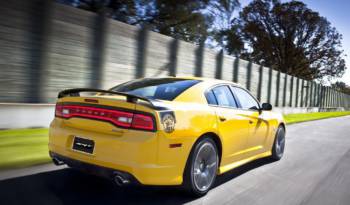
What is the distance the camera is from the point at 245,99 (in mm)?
6711

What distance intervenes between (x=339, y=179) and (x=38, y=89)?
670cm

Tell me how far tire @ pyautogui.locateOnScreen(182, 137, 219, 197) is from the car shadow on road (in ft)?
0.52

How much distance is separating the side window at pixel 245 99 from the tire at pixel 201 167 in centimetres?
139

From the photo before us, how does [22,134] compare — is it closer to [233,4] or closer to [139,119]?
[139,119]

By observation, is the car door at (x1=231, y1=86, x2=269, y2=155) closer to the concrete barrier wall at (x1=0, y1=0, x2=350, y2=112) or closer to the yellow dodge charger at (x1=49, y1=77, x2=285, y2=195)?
the yellow dodge charger at (x1=49, y1=77, x2=285, y2=195)

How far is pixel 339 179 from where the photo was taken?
6527 millimetres

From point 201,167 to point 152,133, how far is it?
108cm

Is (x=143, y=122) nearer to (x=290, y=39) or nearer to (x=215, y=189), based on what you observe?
(x=215, y=189)

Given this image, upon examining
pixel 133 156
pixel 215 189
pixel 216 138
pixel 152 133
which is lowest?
pixel 215 189

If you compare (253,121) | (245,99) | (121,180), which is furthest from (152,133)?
(245,99)

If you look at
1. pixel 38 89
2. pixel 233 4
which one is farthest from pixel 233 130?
pixel 233 4

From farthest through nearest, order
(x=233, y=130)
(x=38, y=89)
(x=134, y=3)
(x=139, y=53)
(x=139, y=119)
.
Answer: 1. (x=134, y=3)
2. (x=139, y=53)
3. (x=38, y=89)
4. (x=233, y=130)
5. (x=139, y=119)

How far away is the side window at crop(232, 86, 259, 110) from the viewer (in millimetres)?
6464

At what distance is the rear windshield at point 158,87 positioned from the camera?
16.6 feet
